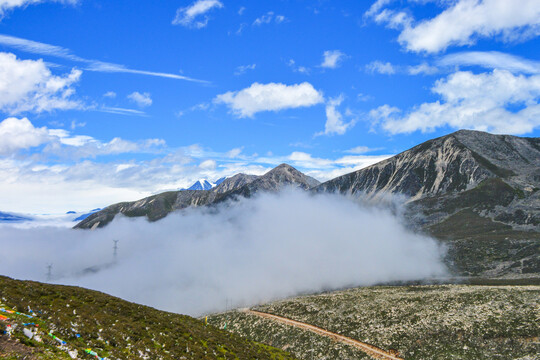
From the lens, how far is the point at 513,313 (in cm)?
8638

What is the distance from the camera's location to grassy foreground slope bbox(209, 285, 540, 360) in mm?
77875

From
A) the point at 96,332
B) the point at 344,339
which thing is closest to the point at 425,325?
the point at 344,339

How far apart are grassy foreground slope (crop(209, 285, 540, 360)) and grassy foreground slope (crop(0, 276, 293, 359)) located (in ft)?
151

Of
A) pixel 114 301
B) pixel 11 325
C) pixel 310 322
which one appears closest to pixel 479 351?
pixel 310 322

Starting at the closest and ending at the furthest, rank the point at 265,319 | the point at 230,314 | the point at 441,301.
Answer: the point at 441,301 < the point at 265,319 < the point at 230,314

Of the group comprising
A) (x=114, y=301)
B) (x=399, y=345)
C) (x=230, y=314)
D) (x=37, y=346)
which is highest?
(x=37, y=346)

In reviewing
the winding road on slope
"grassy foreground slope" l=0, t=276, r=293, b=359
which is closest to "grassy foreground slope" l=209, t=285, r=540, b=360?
the winding road on slope

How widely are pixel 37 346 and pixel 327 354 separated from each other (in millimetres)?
79163

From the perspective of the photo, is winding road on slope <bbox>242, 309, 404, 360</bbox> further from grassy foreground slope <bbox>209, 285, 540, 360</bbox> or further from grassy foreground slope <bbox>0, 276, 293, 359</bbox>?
grassy foreground slope <bbox>0, 276, 293, 359</bbox>

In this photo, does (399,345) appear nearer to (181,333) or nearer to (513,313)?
(513,313)

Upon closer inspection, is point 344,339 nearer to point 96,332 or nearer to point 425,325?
point 425,325

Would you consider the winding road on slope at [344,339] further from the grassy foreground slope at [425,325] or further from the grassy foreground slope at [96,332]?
the grassy foreground slope at [96,332]

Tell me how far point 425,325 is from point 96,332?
84455 mm

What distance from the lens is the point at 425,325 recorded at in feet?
303
